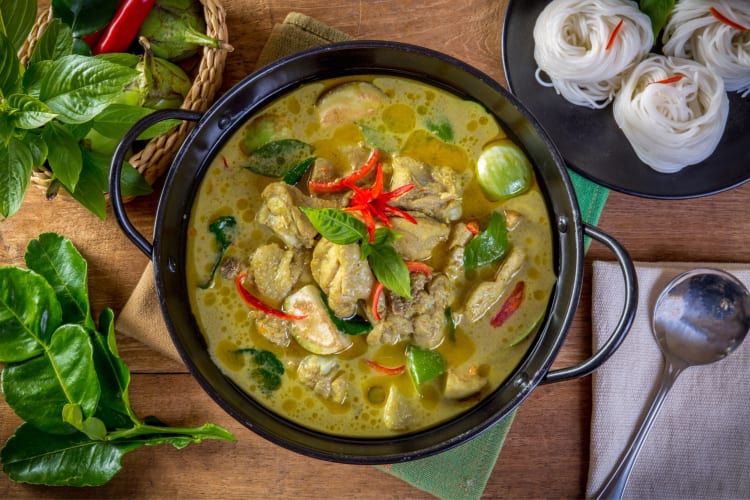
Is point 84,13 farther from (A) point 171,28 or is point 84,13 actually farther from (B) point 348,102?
(B) point 348,102

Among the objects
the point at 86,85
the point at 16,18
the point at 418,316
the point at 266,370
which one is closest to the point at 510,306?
the point at 418,316

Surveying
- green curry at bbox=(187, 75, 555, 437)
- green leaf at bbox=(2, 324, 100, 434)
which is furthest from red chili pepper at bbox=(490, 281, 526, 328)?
green leaf at bbox=(2, 324, 100, 434)

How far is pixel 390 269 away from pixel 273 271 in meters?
0.48

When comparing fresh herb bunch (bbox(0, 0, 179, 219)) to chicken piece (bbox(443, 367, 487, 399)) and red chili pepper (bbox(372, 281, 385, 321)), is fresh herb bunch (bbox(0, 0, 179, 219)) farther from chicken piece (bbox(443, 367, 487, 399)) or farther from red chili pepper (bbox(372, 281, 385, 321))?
chicken piece (bbox(443, 367, 487, 399))

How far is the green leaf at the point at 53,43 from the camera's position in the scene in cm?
216

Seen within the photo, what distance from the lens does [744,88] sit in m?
2.82

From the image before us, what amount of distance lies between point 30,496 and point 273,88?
81.1 inches

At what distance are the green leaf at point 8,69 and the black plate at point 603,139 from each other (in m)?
1.90

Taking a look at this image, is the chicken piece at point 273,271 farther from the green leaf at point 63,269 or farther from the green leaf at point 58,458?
the green leaf at point 58,458

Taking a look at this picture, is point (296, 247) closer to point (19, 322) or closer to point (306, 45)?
point (306, 45)

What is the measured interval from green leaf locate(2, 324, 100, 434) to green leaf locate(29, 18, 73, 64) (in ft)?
3.29

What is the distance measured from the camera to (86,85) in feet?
6.52

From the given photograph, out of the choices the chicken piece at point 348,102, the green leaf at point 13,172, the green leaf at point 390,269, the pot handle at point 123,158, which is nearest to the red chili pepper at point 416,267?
the green leaf at point 390,269

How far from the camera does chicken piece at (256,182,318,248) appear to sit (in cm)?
237
